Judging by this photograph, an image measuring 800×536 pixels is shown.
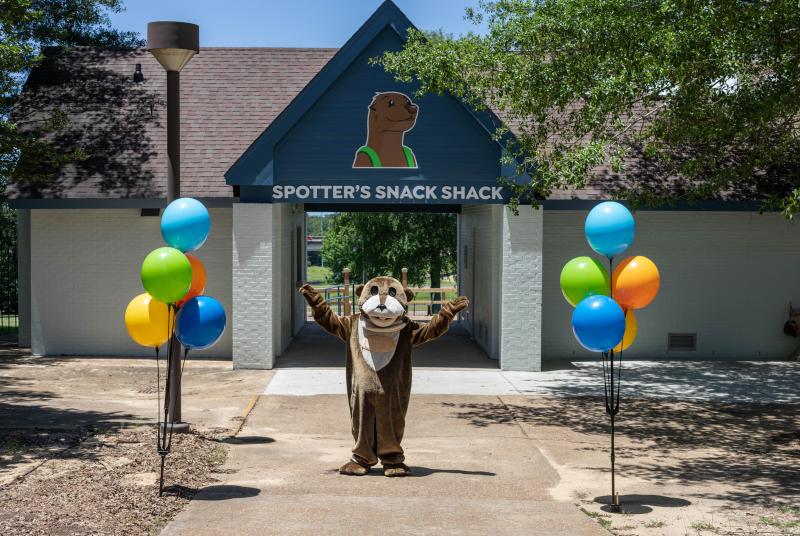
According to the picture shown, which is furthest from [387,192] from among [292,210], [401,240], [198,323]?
[401,240]

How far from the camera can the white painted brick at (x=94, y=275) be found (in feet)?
62.1

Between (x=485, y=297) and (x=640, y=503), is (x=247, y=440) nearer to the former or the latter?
(x=640, y=503)

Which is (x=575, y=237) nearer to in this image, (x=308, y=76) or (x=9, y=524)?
(x=308, y=76)

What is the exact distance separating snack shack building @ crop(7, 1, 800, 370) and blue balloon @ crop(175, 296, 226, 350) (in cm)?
797

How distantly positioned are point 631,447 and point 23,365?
11399 mm

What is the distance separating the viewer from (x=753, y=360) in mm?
19141

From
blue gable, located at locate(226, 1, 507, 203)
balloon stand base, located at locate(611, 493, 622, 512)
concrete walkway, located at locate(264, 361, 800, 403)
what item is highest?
blue gable, located at locate(226, 1, 507, 203)

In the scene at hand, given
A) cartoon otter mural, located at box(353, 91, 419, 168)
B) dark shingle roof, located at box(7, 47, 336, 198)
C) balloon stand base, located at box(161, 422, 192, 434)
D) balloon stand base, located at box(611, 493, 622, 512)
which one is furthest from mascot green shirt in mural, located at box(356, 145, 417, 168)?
balloon stand base, located at box(611, 493, 622, 512)

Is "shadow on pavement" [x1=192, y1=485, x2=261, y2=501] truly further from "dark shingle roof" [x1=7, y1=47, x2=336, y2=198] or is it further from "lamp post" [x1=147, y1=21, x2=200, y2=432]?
"dark shingle roof" [x1=7, y1=47, x2=336, y2=198]

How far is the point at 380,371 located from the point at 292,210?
496 inches

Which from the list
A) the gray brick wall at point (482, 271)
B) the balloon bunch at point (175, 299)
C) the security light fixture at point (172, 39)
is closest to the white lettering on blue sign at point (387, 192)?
the gray brick wall at point (482, 271)

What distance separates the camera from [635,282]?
875cm

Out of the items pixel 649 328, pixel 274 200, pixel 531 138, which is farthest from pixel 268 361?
pixel 649 328

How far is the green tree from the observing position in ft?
39.7
